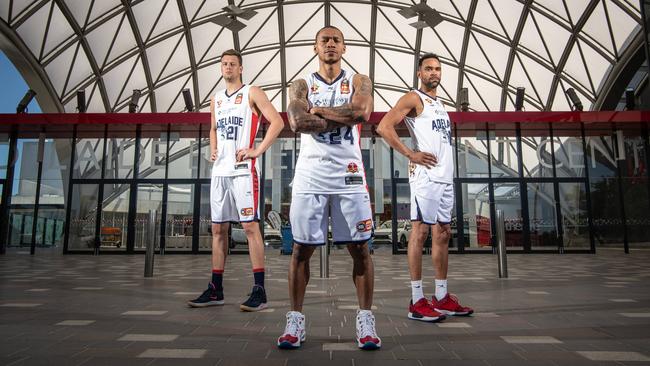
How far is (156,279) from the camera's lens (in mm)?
6340

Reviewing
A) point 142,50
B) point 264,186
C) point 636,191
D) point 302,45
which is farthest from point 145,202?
point 636,191

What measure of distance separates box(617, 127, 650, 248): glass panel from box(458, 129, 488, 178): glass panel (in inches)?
180

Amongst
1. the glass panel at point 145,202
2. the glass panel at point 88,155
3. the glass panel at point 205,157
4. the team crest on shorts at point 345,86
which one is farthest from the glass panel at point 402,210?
the team crest on shorts at point 345,86

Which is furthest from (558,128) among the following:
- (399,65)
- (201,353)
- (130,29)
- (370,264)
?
(130,29)

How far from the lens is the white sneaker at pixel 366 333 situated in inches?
94.6

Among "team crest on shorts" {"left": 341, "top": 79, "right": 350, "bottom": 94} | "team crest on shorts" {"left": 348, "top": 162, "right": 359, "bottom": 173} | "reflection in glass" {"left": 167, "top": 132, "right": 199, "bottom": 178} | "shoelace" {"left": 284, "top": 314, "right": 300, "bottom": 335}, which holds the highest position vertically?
"reflection in glass" {"left": 167, "top": 132, "right": 199, "bottom": 178}

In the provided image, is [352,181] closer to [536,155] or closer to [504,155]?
[504,155]

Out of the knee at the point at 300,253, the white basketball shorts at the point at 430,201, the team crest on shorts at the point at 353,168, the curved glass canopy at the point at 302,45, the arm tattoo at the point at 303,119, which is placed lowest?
the knee at the point at 300,253

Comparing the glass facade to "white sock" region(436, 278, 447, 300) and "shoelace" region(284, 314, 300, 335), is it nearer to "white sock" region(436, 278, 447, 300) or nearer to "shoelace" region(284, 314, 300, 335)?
"white sock" region(436, 278, 447, 300)

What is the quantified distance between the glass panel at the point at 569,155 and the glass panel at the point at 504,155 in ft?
4.59

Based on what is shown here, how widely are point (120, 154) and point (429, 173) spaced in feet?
46.1

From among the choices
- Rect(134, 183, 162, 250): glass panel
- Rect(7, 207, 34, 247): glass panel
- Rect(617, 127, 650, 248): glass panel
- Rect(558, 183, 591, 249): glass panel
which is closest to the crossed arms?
Rect(134, 183, 162, 250): glass panel

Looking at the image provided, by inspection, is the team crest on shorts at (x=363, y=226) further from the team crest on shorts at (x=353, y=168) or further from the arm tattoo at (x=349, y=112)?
the arm tattoo at (x=349, y=112)

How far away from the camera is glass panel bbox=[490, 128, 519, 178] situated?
1524 centimetres
